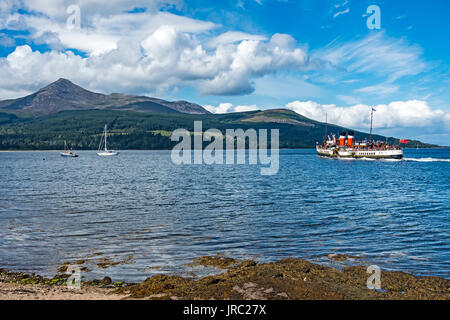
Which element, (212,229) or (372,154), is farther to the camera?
(372,154)

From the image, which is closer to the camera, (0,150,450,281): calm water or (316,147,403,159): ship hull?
(0,150,450,281): calm water

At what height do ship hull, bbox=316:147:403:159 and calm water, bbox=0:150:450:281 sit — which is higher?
ship hull, bbox=316:147:403:159

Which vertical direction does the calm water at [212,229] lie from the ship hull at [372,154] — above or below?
below

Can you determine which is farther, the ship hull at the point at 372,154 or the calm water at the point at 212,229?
the ship hull at the point at 372,154

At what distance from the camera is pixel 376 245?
25.9m

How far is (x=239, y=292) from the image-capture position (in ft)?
50.9

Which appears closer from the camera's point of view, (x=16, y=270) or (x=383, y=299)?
(x=383, y=299)

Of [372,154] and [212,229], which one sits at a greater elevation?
[372,154]
